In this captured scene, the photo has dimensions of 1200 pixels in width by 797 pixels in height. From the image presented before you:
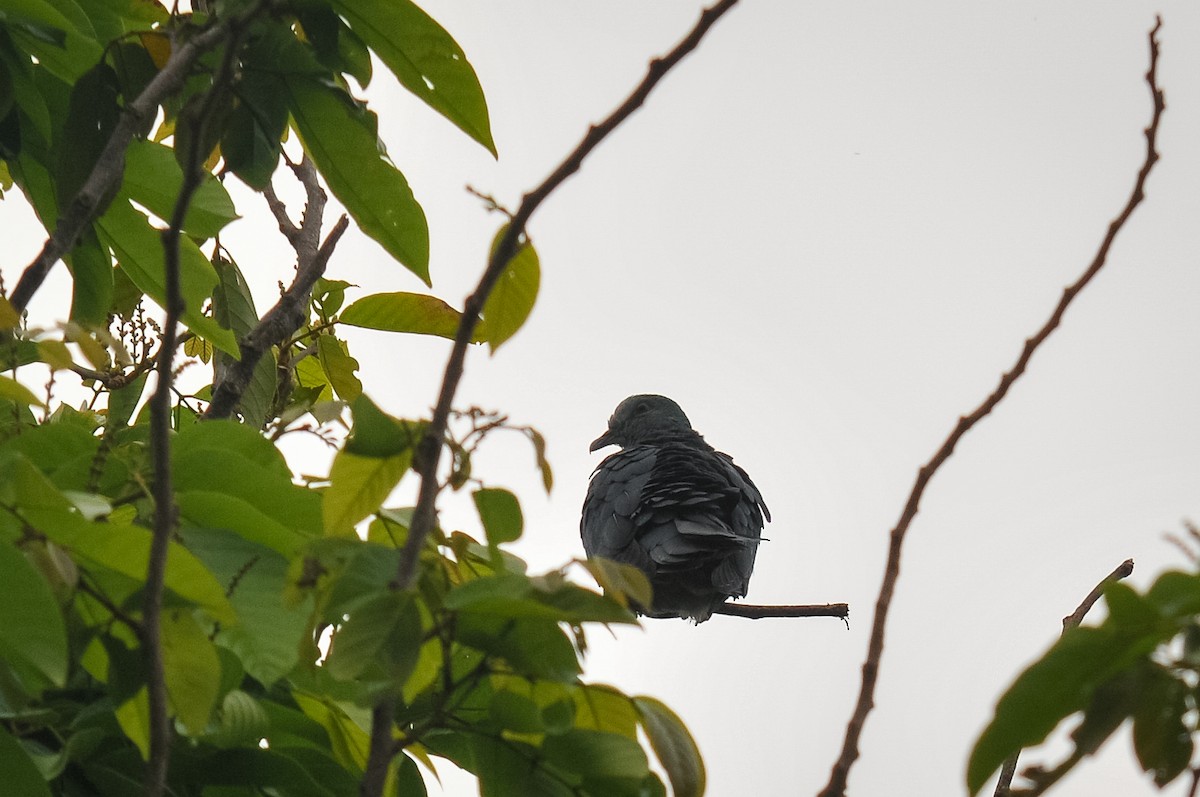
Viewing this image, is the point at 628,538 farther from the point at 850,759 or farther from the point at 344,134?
the point at 850,759

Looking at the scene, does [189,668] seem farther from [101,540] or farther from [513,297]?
[513,297]

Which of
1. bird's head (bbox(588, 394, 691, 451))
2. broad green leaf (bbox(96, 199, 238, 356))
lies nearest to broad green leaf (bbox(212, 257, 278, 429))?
broad green leaf (bbox(96, 199, 238, 356))

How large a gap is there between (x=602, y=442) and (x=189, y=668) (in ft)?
23.9

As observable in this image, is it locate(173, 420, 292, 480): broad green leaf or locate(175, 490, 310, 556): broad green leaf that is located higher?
locate(173, 420, 292, 480): broad green leaf

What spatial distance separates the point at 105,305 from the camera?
6.82ft

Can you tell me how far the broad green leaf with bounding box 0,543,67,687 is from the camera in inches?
44.4

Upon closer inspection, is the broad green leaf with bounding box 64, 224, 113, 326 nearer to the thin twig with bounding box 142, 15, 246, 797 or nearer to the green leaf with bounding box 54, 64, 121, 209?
the green leaf with bounding box 54, 64, 121, 209

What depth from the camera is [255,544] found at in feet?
4.66

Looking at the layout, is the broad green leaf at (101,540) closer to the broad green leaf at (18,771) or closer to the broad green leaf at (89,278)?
the broad green leaf at (18,771)

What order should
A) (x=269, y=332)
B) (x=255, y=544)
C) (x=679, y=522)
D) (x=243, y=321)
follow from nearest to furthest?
(x=255, y=544) < (x=269, y=332) < (x=243, y=321) < (x=679, y=522)

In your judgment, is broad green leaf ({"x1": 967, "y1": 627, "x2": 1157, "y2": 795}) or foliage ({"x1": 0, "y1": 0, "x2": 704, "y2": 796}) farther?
foliage ({"x1": 0, "y1": 0, "x2": 704, "y2": 796})

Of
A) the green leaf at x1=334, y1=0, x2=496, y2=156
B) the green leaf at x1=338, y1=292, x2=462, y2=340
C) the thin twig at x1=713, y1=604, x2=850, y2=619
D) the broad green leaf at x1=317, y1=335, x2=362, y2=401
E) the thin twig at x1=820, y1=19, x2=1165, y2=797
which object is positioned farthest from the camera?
the thin twig at x1=713, y1=604, x2=850, y2=619

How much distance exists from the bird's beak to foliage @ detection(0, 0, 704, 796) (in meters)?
6.18

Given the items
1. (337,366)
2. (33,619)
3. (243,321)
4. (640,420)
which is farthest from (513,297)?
(640,420)
